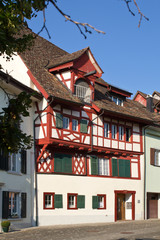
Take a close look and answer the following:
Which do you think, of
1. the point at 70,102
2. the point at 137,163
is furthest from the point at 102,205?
the point at 70,102

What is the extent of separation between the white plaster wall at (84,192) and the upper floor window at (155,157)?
7.25 feet

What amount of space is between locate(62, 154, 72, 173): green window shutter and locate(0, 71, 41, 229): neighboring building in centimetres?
224

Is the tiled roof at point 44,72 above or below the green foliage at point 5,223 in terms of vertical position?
above

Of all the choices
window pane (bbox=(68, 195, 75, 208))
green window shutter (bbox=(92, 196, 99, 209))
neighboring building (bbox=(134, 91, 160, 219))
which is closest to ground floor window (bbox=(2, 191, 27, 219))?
window pane (bbox=(68, 195, 75, 208))

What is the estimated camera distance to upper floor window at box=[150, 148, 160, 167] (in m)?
30.4

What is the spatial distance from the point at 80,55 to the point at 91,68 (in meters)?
1.45

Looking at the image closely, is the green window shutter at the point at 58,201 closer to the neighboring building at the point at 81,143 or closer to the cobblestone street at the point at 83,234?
the neighboring building at the point at 81,143

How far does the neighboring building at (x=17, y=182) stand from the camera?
2020 centimetres

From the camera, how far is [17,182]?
21688mm

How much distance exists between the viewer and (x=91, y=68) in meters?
26.5

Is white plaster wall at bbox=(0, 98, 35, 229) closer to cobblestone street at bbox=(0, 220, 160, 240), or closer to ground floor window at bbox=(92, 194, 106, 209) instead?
cobblestone street at bbox=(0, 220, 160, 240)

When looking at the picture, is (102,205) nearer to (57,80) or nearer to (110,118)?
(110,118)

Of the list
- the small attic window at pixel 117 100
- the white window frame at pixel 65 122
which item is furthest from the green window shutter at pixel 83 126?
the small attic window at pixel 117 100

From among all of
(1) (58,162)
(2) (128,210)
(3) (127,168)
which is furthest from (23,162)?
(2) (128,210)
